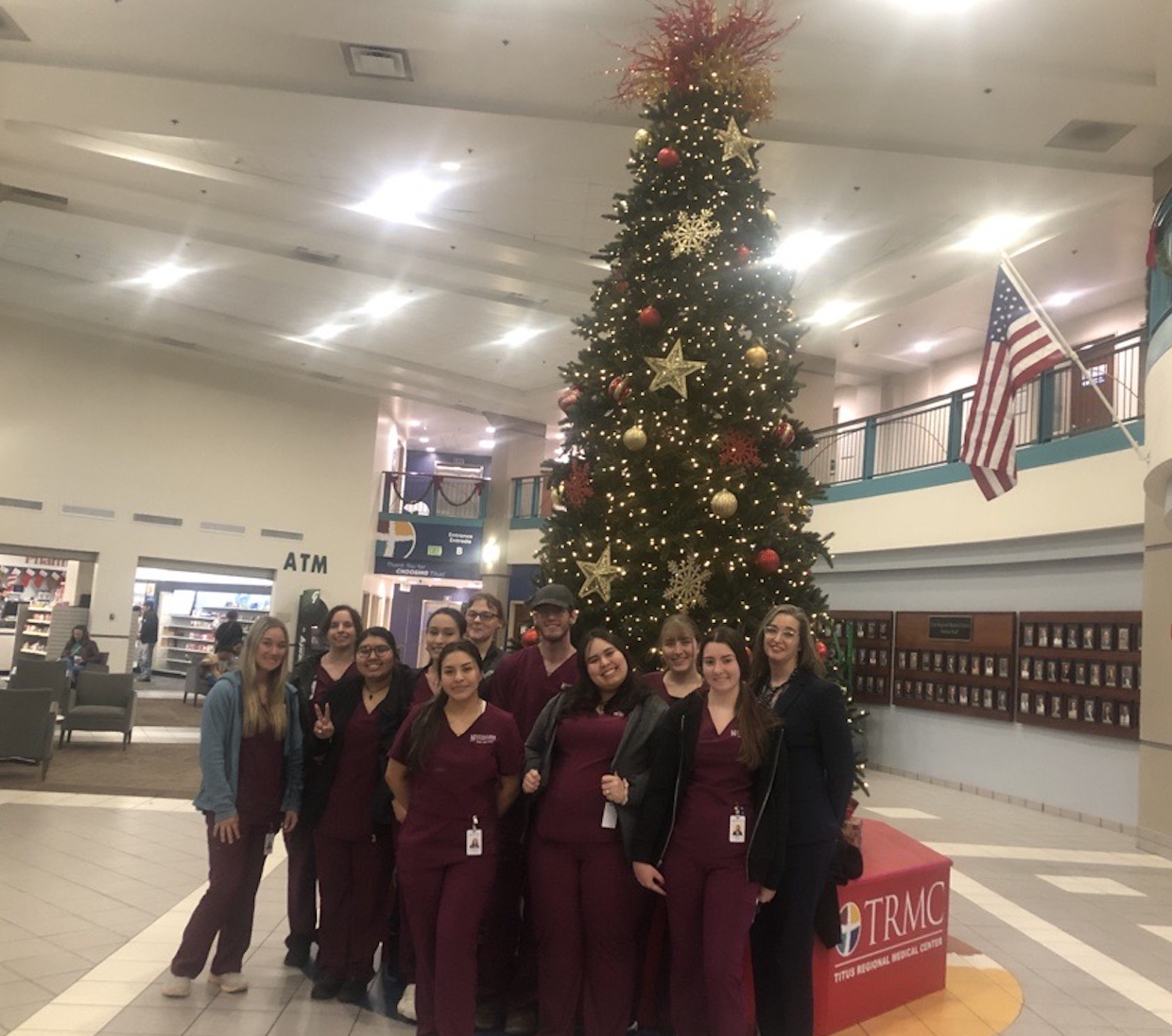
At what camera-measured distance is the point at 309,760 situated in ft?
13.9

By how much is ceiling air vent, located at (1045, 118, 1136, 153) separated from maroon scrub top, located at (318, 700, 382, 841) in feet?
27.4

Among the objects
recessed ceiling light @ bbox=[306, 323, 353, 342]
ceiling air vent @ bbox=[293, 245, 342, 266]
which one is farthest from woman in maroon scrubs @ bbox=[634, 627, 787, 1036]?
recessed ceiling light @ bbox=[306, 323, 353, 342]

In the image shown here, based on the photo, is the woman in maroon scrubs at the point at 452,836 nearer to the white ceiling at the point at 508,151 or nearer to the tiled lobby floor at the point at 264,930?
the tiled lobby floor at the point at 264,930

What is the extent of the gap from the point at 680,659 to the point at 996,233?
10138 millimetres

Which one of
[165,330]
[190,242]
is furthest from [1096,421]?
[165,330]

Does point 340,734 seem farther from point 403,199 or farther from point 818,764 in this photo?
point 403,199

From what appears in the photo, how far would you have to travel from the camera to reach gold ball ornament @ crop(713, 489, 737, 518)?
4.71 meters

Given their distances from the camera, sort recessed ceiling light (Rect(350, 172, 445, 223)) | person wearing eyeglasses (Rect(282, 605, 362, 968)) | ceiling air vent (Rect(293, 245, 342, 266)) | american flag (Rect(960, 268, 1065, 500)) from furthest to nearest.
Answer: ceiling air vent (Rect(293, 245, 342, 266)), recessed ceiling light (Rect(350, 172, 445, 223)), american flag (Rect(960, 268, 1065, 500)), person wearing eyeglasses (Rect(282, 605, 362, 968))

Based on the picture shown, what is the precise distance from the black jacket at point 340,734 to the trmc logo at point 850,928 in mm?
1912

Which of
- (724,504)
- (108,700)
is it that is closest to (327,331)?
(108,700)

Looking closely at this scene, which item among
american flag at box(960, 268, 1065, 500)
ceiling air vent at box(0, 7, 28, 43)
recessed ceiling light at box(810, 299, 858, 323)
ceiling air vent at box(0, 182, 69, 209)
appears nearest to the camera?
american flag at box(960, 268, 1065, 500)

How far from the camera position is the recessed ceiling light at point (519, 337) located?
17.3m

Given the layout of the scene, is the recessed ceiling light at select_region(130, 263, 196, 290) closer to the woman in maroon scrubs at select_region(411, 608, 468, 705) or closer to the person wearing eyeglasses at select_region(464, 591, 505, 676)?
the person wearing eyeglasses at select_region(464, 591, 505, 676)

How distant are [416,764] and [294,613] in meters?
18.9
